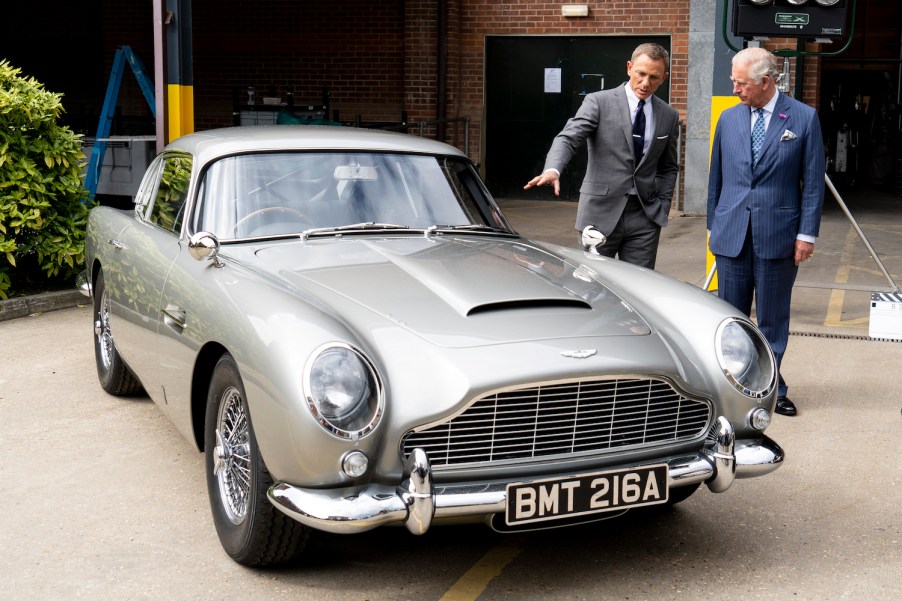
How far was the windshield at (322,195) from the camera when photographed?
454cm

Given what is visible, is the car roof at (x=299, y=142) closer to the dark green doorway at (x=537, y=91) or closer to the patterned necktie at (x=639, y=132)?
the patterned necktie at (x=639, y=132)

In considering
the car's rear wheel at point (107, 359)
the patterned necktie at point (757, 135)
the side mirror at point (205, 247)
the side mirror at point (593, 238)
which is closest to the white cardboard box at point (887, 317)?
the patterned necktie at point (757, 135)

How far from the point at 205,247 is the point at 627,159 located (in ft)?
8.74

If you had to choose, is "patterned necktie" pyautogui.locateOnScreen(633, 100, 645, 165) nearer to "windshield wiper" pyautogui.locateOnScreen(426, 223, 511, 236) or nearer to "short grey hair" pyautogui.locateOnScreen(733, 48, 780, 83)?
"short grey hair" pyautogui.locateOnScreen(733, 48, 780, 83)

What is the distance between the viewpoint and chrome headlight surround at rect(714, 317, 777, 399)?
3.76 m

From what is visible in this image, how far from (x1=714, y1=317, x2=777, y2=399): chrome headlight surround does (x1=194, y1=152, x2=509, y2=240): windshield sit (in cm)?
139

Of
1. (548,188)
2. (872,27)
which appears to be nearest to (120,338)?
(548,188)

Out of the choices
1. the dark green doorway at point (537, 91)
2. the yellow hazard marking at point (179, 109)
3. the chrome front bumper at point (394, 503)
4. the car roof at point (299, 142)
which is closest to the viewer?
the chrome front bumper at point (394, 503)

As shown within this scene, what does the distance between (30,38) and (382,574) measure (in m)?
16.4

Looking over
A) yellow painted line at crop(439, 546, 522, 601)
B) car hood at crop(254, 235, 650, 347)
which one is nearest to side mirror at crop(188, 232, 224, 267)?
car hood at crop(254, 235, 650, 347)

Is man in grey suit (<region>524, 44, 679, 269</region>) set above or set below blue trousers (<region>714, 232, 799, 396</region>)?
above

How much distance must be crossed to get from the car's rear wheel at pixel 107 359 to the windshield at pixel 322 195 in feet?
4.55

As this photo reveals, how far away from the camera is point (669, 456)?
3604 millimetres

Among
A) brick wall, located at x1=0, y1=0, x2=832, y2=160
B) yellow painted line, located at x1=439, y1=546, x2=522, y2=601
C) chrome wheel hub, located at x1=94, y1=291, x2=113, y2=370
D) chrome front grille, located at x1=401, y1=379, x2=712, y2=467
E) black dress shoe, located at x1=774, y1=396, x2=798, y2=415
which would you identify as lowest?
yellow painted line, located at x1=439, y1=546, x2=522, y2=601
